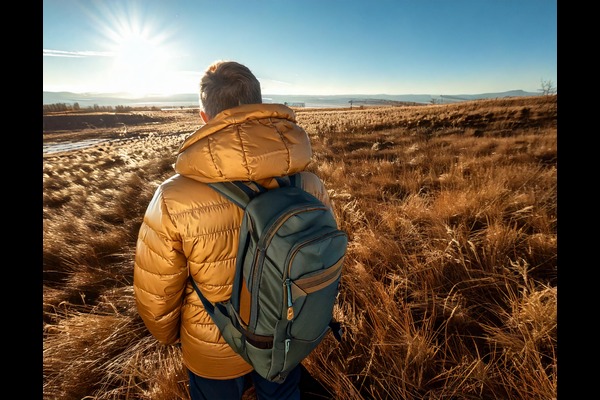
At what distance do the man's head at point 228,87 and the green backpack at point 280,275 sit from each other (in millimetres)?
358

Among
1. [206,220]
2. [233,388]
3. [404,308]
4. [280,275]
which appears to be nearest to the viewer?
[280,275]

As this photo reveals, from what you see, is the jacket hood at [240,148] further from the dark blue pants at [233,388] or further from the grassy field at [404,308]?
the grassy field at [404,308]

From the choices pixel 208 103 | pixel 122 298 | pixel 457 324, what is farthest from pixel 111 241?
pixel 457 324

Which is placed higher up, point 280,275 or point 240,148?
point 240,148

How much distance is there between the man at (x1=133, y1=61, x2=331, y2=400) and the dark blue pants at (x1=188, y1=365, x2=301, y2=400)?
0.05ft

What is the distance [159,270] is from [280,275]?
1.86ft

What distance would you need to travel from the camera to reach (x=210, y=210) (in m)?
1.06

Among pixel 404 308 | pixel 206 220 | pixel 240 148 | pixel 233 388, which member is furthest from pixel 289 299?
pixel 404 308

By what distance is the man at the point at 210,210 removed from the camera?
38.8 inches

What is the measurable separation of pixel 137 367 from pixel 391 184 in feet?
15.9

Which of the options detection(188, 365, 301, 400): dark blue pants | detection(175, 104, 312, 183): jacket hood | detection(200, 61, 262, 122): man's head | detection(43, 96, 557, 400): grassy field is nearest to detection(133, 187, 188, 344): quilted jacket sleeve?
detection(175, 104, 312, 183): jacket hood

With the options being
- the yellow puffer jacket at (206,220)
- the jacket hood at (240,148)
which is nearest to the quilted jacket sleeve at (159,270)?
the yellow puffer jacket at (206,220)

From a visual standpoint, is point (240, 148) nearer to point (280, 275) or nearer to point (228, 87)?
point (228, 87)
